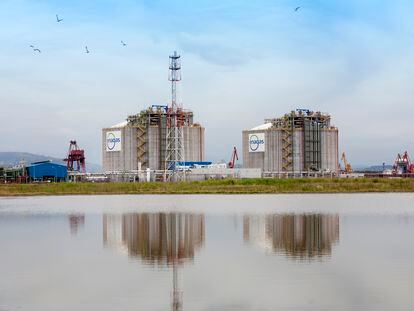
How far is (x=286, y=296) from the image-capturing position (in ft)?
62.3

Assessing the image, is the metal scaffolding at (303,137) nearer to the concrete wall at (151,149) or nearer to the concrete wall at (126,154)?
the concrete wall at (151,149)

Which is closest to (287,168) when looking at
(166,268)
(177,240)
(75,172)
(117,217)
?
(75,172)

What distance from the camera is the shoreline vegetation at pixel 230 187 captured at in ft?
321

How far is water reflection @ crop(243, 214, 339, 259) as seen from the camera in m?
28.9

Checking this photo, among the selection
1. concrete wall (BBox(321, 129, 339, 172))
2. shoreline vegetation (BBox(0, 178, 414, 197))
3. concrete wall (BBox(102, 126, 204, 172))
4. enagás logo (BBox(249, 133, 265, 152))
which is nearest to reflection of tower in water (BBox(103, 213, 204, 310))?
shoreline vegetation (BBox(0, 178, 414, 197))

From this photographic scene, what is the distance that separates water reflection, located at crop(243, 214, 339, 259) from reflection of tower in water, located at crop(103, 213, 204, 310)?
3018 mm

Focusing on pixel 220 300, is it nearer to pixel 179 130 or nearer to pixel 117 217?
pixel 117 217

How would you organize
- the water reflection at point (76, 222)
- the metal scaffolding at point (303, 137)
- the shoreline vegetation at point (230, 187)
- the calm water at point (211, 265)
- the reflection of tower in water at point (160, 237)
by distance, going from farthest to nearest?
the metal scaffolding at point (303, 137), the shoreline vegetation at point (230, 187), the water reflection at point (76, 222), the reflection of tower in water at point (160, 237), the calm water at point (211, 265)

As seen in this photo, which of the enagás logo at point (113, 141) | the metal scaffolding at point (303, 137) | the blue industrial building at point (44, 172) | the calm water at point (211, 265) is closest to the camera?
the calm water at point (211, 265)

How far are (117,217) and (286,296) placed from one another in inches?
1264

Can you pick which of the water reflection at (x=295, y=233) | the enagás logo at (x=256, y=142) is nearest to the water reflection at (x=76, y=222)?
the water reflection at (x=295, y=233)

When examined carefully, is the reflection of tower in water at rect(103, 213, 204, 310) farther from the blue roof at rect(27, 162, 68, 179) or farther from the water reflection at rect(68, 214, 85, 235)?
the blue roof at rect(27, 162, 68, 179)

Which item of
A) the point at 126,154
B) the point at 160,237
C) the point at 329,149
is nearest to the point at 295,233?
the point at 160,237

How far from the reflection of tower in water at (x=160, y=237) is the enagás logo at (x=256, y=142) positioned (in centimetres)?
9081
